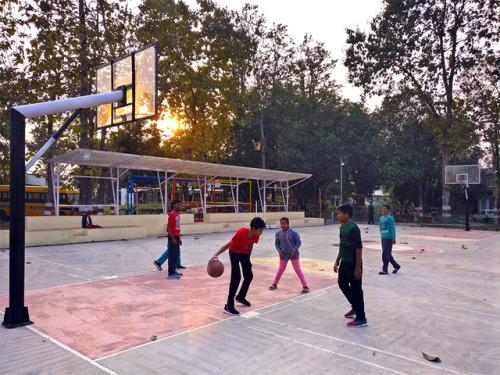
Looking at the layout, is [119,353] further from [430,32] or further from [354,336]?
[430,32]

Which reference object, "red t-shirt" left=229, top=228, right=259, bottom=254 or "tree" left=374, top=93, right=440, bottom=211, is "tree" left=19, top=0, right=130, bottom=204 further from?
"tree" left=374, top=93, right=440, bottom=211

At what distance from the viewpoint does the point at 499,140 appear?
1313 inches

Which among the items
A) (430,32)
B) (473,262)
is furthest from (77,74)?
(430,32)

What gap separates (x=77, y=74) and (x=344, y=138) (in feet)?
99.1

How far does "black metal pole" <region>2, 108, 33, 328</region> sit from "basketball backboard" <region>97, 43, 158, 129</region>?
2231mm

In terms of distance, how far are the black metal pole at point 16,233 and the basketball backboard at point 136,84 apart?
2.23 meters

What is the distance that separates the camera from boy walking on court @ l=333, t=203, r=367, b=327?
6.05 m

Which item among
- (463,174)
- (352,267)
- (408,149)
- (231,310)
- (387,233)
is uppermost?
(408,149)

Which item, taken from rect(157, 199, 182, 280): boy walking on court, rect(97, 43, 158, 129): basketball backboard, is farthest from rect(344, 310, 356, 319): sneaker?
rect(97, 43, 158, 129): basketball backboard

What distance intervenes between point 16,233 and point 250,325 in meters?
3.95

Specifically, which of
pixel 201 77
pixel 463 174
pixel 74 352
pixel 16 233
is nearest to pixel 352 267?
pixel 74 352

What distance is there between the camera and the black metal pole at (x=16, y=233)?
19.6 feet

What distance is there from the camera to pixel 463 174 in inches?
1206

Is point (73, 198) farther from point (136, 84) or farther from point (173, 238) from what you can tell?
point (136, 84)
